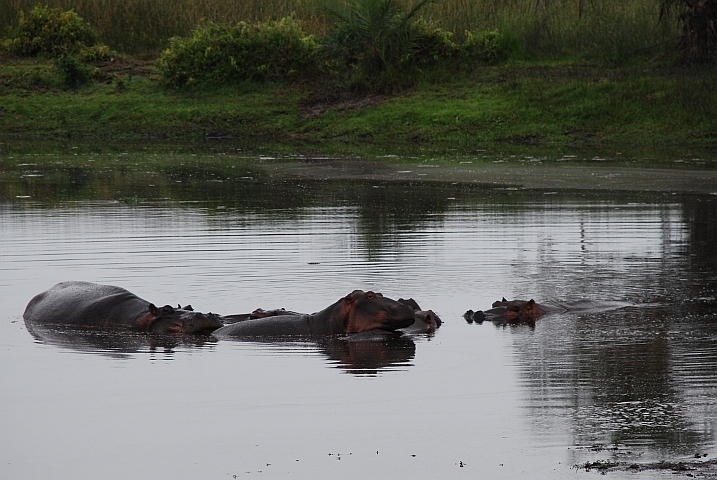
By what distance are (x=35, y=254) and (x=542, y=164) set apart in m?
11.0

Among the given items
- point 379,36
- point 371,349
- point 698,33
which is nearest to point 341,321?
point 371,349

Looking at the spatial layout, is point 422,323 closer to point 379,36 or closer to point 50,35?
point 379,36

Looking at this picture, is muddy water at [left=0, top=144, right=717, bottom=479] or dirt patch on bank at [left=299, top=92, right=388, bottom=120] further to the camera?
dirt patch on bank at [left=299, top=92, right=388, bottom=120]

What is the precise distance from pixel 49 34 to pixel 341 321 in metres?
25.9

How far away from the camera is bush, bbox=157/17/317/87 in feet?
94.8

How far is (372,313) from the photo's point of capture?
8133 millimetres

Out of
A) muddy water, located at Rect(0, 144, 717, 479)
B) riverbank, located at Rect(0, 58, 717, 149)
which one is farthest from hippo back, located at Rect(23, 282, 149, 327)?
riverbank, located at Rect(0, 58, 717, 149)

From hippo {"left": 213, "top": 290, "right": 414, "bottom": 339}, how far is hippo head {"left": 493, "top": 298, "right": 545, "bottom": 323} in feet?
2.97

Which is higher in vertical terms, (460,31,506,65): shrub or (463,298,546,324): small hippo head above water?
(460,31,506,65): shrub

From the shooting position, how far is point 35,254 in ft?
38.0

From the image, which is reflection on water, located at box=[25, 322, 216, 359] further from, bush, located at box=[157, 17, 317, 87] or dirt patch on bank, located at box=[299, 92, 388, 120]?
bush, located at box=[157, 17, 317, 87]

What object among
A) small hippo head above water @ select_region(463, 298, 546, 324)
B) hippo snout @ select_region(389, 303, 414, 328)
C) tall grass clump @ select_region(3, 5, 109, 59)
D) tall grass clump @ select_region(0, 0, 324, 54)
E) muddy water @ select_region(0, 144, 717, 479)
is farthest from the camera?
tall grass clump @ select_region(0, 0, 324, 54)

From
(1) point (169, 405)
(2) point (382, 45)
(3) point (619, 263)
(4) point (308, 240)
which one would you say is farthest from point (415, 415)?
(2) point (382, 45)

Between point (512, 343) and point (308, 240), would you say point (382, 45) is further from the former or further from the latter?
point (512, 343)
